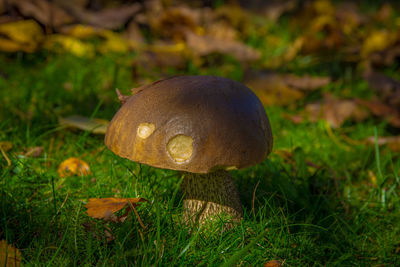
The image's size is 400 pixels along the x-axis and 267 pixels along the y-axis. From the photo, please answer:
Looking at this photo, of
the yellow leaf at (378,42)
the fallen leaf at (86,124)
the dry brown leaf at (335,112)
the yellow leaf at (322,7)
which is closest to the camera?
the fallen leaf at (86,124)

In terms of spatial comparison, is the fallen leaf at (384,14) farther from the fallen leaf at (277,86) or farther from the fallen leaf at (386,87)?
the fallen leaf at (277,86)

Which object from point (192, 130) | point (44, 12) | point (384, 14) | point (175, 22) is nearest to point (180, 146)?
point (192, 130)

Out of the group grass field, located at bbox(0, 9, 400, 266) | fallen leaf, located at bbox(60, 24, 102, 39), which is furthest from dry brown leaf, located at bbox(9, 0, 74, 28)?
grass field, located at bbox(0, 9, 400, 266)

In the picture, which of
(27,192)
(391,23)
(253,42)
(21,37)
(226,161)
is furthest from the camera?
(391,23)

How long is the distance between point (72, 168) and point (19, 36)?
161cm

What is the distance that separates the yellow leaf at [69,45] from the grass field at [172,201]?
64cm

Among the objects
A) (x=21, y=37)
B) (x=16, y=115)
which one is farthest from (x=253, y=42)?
(x=16, y=115)

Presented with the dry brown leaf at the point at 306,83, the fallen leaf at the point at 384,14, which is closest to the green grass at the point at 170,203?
the dry brown leaf at the point at 306,83

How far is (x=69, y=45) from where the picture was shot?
2.72 meters

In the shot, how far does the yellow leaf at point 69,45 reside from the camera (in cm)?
269

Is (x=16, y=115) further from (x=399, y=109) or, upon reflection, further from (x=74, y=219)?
(x=399, y=109)

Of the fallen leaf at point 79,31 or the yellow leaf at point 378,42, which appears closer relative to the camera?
the fallen leaf at point 79,31

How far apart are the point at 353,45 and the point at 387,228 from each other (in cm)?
249

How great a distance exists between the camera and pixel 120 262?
943 mm
